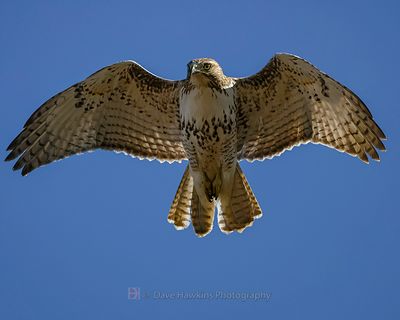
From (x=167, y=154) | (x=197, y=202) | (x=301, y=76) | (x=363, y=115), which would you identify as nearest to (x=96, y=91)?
(x=167, y=154)

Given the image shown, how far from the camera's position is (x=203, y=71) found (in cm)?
830

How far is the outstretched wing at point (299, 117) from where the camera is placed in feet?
29.6

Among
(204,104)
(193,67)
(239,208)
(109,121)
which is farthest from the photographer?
(109,121)

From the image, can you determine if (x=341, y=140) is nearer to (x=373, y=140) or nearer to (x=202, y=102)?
(x=373, y=140)

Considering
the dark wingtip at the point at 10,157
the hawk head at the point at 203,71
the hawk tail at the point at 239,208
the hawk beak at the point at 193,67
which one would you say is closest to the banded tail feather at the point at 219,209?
the hawk tail at the point at 239,208

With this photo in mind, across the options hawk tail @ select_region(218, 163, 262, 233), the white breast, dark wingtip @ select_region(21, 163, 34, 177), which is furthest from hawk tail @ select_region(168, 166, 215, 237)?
dark wingtip @ select_region(21, 163, 34, 177)

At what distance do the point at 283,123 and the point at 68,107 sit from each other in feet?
8.37

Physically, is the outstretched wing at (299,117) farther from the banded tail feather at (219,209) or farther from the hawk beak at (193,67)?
the hawk beak at (193,67)

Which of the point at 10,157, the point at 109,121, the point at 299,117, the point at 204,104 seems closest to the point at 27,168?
the point at 10,157

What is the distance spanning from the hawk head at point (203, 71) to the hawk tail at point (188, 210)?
133 cm

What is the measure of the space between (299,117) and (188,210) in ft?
5.63

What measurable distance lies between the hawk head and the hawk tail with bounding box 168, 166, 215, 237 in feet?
4.38

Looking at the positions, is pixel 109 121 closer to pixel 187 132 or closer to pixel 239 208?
pixel 187 132

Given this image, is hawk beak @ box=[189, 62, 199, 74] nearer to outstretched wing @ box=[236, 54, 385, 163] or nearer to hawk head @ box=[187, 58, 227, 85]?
hawk head @ box=[187, 58, 227, 85]
